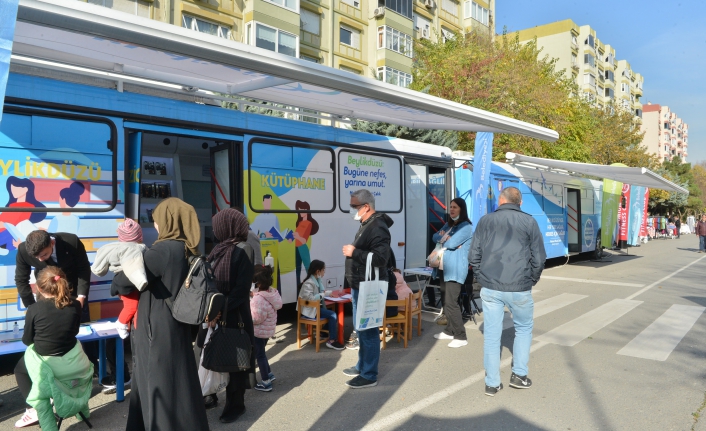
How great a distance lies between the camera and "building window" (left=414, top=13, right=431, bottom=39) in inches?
Answer: 1289

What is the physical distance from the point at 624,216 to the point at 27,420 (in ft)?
69.8

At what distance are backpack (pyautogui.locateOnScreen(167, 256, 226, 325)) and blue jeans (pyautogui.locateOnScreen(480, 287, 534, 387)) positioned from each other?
8.59ft

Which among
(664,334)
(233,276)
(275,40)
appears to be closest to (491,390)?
(233,276)

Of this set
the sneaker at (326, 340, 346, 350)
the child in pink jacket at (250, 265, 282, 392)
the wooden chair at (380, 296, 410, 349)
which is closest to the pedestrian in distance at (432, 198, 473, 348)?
the wooden chair at (380, 296, 410, 349)

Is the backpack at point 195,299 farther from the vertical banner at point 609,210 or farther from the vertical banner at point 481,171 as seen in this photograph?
the vertical banner at point 609,210

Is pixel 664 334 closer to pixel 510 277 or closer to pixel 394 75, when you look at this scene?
pixel 510 277

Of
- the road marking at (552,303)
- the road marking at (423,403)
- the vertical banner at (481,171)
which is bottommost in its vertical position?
the road marking at (552,303)

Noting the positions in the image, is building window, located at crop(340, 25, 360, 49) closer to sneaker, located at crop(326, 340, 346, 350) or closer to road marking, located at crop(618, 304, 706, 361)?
road marking, located at crop(618, 304, 706, 361)

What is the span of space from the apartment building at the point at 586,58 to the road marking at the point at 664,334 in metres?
47.0

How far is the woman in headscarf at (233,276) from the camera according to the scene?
414 centimetres

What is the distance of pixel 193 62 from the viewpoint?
17.2 feet

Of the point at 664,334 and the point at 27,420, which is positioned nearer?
the point at 27,420

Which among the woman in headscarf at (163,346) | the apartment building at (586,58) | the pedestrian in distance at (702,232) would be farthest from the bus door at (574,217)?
the apartment building at (586,58)

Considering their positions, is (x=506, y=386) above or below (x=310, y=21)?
below
